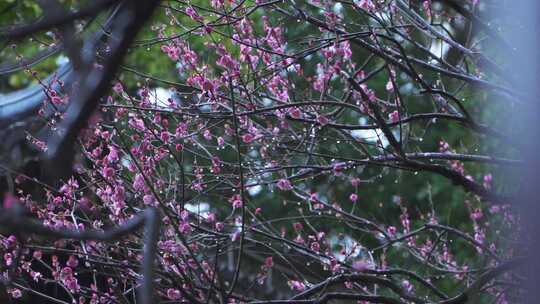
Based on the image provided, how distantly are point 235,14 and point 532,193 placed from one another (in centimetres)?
362

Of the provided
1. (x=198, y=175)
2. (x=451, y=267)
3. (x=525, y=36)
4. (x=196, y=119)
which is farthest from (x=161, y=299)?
(x=525, y=36)

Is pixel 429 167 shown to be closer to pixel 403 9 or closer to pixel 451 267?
pixel 403 9

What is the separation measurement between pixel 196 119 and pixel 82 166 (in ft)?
2.32

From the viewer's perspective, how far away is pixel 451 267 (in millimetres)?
6141

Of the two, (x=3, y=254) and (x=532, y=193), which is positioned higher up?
(x=3, y=254)

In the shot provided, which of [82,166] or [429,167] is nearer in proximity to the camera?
[429,167]

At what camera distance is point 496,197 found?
402cm

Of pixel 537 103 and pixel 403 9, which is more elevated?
pixel 403 9

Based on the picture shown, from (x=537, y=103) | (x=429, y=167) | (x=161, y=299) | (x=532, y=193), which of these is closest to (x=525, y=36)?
(x=537, y=103)

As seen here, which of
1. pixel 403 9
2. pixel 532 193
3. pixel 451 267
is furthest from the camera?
pixel 451 267

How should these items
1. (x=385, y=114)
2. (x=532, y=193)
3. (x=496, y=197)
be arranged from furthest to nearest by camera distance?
(x=385, y=114)
(x=496, y=197)
(x=532, y=193)

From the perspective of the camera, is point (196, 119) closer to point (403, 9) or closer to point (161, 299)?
point (161, 299)

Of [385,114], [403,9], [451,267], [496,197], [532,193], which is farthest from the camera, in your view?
[451,267]

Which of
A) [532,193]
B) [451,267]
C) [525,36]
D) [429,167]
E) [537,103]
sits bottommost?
[532,193]
